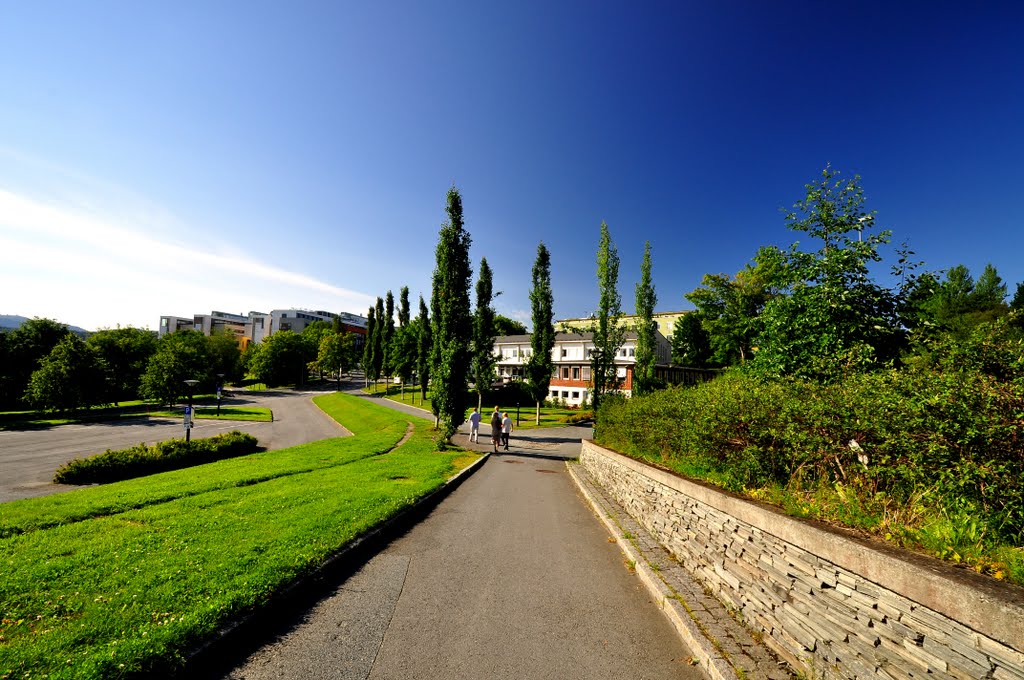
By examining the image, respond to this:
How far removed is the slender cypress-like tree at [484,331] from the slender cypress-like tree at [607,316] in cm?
920

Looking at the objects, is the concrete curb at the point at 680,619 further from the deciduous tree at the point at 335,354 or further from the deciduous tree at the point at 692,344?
the deciduous tree at the point at 335,354

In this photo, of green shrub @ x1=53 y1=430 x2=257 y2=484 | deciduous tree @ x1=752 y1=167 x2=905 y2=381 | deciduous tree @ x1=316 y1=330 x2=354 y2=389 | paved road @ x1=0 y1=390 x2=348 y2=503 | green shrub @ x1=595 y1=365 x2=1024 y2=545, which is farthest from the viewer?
deciduous tree @ x1=316 y1=330 x2=354 y2=389

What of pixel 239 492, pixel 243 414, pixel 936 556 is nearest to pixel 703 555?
pixel 936 556

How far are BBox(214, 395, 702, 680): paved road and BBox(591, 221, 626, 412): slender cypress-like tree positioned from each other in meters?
23.8

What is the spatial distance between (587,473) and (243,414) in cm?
3774

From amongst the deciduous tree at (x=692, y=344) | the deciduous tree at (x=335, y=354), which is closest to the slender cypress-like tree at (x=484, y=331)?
the deciduous tree at (x=692, y=344)

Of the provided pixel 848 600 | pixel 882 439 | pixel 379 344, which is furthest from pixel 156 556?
pixel 379 344

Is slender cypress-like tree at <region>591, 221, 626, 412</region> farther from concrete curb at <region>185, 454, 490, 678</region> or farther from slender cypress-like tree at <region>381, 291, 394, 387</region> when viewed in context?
slender cypress-like tree at <region>381, 291, 394, 387</region>

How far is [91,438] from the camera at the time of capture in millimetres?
24422

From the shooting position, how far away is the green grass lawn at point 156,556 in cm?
382

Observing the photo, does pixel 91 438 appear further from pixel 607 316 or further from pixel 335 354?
pixel 335 354

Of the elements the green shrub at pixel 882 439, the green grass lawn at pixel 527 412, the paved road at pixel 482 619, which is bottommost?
the green grass lawn at pixel 527 412

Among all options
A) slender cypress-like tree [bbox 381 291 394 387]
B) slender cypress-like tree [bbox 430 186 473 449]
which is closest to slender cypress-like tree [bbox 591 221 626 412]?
slender cypress-like tree [bbox 430 186 473 449]

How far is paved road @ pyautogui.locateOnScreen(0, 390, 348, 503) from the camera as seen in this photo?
1354cm
